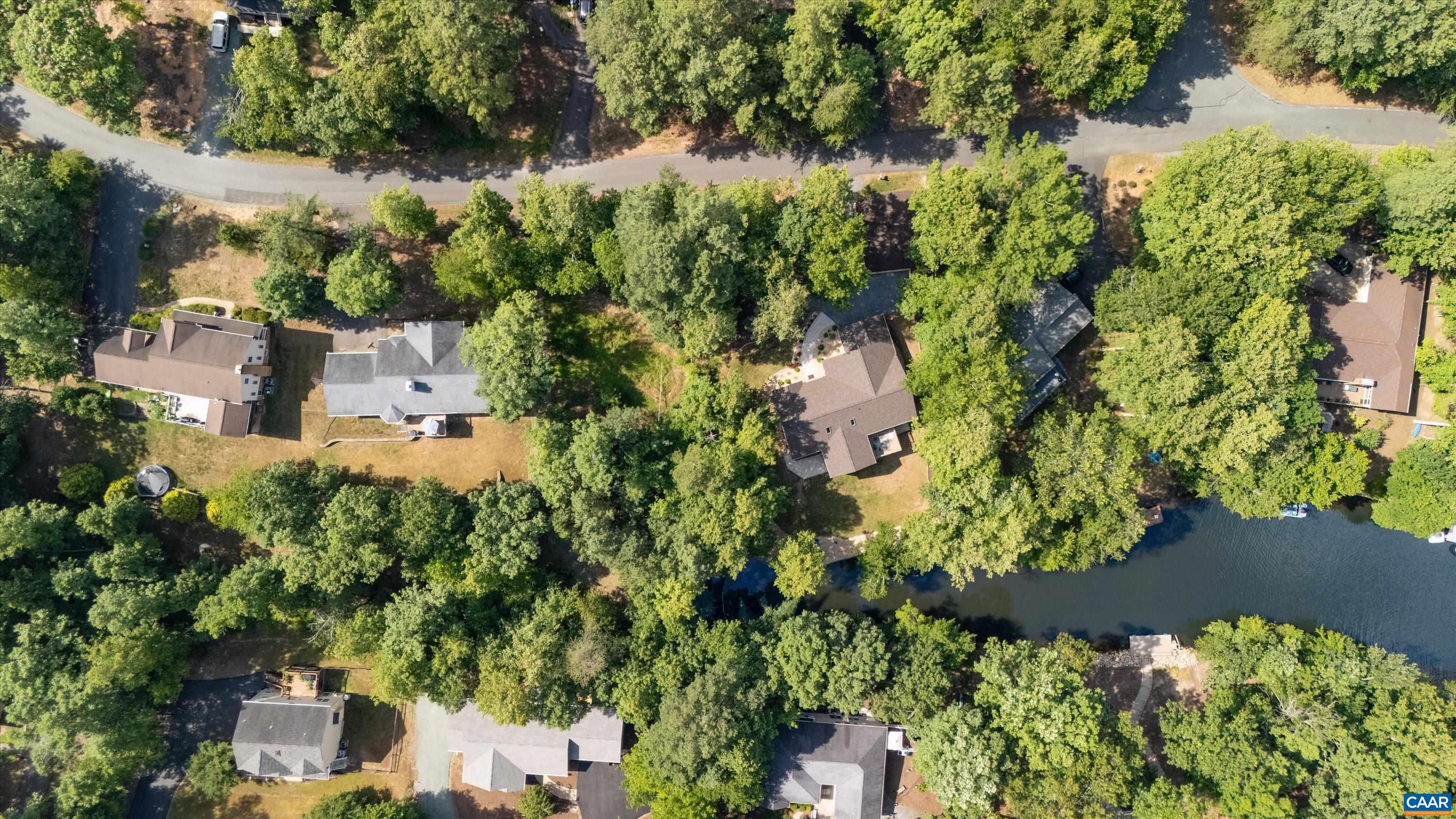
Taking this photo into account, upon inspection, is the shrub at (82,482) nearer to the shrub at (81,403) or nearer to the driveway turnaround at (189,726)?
the shrub at (81,403)

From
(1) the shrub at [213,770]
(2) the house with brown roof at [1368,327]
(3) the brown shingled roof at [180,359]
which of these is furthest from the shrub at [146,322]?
(2) the house with brown roof at [1368,327]

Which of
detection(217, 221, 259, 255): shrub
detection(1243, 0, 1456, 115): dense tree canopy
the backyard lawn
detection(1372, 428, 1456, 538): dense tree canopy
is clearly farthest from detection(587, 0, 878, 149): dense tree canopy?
detection(1372, 428, 1456, 538): dense tree canopy

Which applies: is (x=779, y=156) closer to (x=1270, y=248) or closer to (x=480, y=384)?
(x=480, y=384)

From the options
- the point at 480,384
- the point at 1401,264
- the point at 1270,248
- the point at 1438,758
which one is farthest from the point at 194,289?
the point at 1438,758

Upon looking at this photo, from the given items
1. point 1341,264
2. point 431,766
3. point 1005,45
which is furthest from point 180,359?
point 1341,264

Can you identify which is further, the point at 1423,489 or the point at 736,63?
the point at 1423,489

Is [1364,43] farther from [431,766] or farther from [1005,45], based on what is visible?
[431,766]
